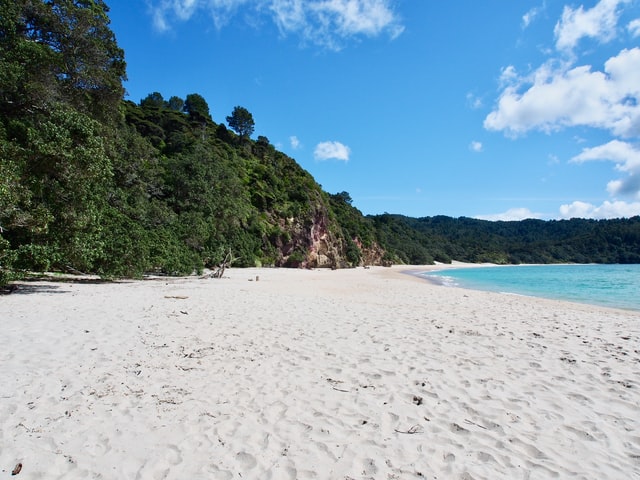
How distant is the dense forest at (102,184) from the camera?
1141 centimetres

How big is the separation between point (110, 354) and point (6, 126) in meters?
11.6

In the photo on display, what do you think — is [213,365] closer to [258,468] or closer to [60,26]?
[258,468]

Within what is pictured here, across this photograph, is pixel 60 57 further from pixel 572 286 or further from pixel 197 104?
pixel 197 104

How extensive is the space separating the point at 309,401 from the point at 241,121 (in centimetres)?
7522

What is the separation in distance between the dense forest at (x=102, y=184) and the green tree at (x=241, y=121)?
19448 millimetres

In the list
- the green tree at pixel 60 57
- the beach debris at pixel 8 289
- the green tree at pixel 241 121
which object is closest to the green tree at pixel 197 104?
the green tree at pixel 241 121

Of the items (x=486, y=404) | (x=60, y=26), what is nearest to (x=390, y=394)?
(x=486, y=404)

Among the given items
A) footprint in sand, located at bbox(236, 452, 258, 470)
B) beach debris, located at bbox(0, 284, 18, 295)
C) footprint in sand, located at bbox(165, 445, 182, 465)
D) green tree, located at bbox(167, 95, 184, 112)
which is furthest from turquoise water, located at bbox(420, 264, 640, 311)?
green tree, located at bbox(167, 95, 184, 112)

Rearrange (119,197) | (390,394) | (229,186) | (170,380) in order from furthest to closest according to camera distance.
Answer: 1. (229,186)
2. (119,197)
3. (170,380)
4. (390,394)

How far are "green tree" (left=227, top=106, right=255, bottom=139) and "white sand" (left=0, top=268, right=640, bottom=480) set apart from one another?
7018 cm

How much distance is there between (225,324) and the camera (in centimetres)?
831

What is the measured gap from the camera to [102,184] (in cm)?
1478

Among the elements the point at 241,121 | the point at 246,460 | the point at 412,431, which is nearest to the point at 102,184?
the point at 246,460

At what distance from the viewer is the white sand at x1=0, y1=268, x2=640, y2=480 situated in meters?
3.09
